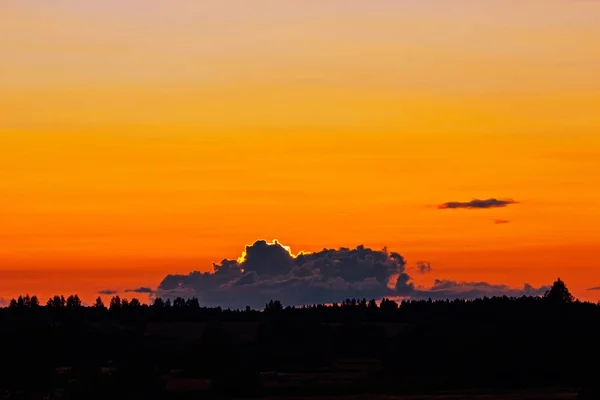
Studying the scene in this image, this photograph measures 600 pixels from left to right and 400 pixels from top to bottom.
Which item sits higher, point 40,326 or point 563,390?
point 40,326

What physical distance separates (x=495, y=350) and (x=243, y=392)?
47164 mm

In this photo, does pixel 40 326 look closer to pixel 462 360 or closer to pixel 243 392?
Answer: pixel 243 392

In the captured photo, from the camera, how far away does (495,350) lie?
189375mm

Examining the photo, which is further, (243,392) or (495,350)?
Result: (495,350)

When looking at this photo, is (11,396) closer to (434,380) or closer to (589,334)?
(434,380)

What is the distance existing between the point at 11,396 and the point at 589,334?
96162 millimetres

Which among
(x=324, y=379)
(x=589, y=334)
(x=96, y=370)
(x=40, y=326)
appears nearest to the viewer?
(x=96, y=370)

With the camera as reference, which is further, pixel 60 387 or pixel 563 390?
pixel 563 390

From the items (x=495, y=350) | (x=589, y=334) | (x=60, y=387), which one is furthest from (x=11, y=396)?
(x=589, y=334)

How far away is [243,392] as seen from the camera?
159m

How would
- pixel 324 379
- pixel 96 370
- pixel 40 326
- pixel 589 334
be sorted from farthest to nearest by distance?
pixel 589 334 → pixel 324 379 → pixel 40 326 → pixel 96 370

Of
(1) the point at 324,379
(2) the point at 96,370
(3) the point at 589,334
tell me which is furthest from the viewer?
(3) the point at 589,334

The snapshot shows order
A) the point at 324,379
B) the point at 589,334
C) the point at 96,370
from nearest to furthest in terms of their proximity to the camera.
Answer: the point at 96,370
the point at 324,379
the point at 589,334

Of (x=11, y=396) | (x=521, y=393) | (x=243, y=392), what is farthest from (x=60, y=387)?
(x=521, y=393)
